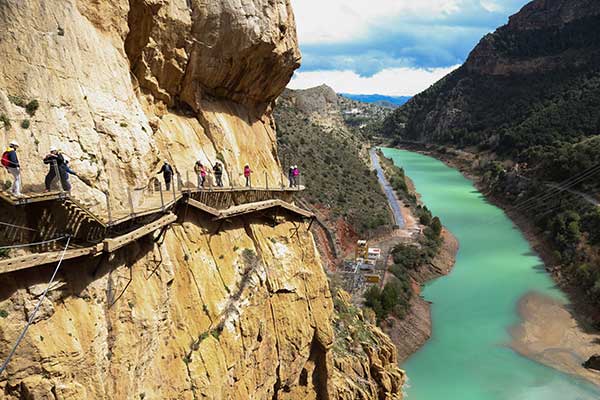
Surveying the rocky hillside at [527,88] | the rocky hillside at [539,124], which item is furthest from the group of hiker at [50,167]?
the rocky hillside at [527,88]

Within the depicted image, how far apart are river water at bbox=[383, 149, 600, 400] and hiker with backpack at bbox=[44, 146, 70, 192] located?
93.4ft

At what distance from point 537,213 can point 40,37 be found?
215 feet

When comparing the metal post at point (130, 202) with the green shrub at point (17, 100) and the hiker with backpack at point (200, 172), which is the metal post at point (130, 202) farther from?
the hiker with backpack at point (200, 172)

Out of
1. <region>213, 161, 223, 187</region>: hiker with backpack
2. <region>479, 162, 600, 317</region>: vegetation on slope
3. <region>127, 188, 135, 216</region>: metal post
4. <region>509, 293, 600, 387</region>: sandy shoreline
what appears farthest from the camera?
<region>479, 162, 600, 317</region>: vegetation on slope

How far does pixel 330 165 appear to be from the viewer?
61.3m

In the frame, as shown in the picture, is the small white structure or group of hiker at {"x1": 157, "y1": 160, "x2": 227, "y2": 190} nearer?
group of hiker at {"x1": 157, "y1": 160, "x2": 227, "y2": 190}

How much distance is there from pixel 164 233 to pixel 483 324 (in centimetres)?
3577

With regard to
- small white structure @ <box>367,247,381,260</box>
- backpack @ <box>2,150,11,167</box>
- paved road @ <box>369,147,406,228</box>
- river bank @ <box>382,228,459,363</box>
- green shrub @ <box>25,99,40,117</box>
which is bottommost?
river bank @ <box>382,228,459,363</box>

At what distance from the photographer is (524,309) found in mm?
42062

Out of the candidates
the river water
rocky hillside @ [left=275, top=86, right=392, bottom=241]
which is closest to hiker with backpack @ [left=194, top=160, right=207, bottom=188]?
the river water

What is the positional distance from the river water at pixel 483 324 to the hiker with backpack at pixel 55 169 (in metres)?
28.5

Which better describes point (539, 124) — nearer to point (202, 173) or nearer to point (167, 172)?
point (202, 173)

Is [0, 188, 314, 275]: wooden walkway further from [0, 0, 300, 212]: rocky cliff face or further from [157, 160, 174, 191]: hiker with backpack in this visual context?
[0, 0, 300, 212]: rocky cliff face

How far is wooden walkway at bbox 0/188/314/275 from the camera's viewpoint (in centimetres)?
709
